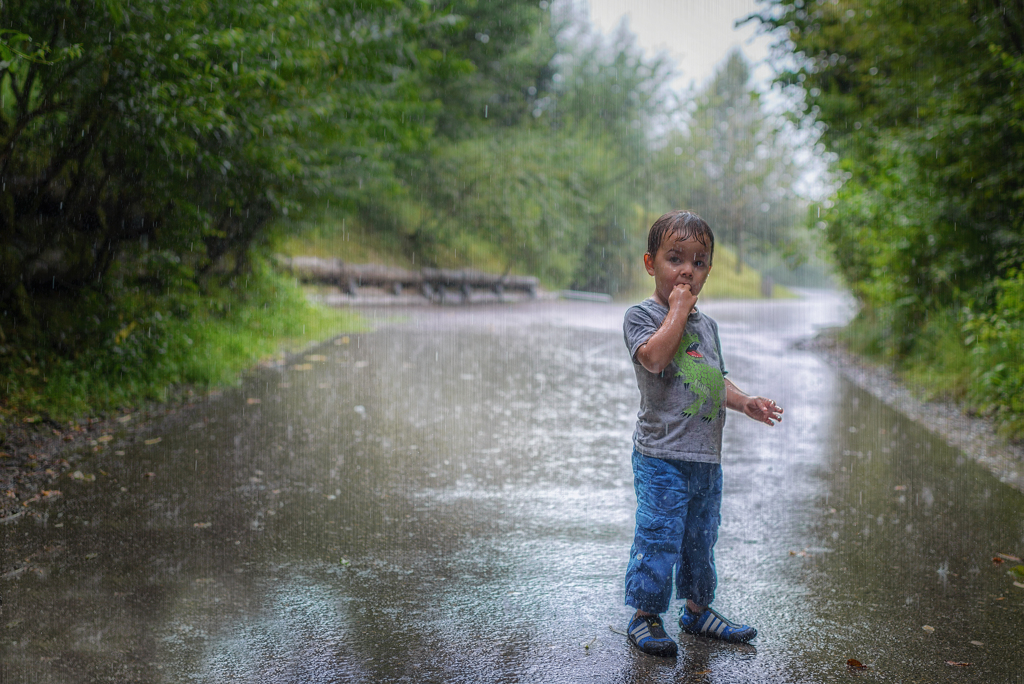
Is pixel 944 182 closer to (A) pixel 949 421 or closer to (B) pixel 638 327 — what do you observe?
(A) pixel 949 421

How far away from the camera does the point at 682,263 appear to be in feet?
Result: 10.4

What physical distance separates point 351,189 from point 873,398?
10871 mm

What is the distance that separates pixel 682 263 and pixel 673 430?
0.64m

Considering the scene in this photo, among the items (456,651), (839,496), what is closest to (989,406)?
(839,496)

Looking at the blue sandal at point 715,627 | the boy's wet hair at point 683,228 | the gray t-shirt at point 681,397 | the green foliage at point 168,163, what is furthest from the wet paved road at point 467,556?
the boy's wet hair at point 683,228

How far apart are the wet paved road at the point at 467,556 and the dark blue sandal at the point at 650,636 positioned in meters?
Answer: 0.06

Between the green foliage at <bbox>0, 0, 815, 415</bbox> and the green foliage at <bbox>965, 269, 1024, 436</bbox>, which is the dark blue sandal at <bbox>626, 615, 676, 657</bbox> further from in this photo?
the green foliage at <bbox>965, 269, 1024, 436</bbox>

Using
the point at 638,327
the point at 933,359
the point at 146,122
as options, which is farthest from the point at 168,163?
the point at 933,359

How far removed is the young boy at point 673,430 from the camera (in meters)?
3.14

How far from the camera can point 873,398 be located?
9523 millimetres

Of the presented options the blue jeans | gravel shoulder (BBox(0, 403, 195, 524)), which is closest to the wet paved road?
gravel shoulder (BBox(0, 403, 195, 524))

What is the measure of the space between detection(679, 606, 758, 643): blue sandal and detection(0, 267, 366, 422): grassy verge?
198 inches

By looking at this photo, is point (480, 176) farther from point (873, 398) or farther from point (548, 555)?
point (548, 555)

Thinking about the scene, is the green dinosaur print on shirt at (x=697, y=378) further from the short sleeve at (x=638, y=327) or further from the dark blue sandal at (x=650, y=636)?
the dark blue sandal at (x=650, y=636)
